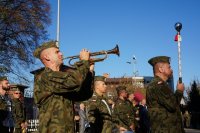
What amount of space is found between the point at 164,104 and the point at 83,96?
1966 millimetres

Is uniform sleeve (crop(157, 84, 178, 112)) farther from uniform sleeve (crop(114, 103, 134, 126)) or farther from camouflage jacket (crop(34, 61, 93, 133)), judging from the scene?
uniform sleeve (crop(114, 103, 134, 126))

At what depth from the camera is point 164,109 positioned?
22.9ft

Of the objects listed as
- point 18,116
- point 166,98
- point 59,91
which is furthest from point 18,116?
point 59,91

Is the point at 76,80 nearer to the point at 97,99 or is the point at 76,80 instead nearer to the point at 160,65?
the point at 160,65

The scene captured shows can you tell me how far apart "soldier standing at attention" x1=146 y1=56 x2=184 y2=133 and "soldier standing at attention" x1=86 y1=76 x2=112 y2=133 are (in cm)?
213

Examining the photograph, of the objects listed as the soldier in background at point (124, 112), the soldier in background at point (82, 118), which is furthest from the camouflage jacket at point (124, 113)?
the soldier in background at point (82, 118)

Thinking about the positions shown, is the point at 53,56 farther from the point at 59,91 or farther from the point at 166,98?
the point at 166,98

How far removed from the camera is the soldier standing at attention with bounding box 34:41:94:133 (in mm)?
5113

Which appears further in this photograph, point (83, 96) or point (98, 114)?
point (98, 114)

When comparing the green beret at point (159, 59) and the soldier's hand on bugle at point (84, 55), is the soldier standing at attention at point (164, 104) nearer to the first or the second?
the green beret at point (159, 59)

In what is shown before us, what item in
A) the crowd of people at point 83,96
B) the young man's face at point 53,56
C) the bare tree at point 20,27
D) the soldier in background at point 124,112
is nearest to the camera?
the crowd of people at point 83,96

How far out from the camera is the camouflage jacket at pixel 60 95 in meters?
5.11

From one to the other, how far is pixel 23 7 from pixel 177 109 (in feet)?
91.6

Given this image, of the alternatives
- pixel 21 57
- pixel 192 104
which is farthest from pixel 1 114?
pixel 192 104
